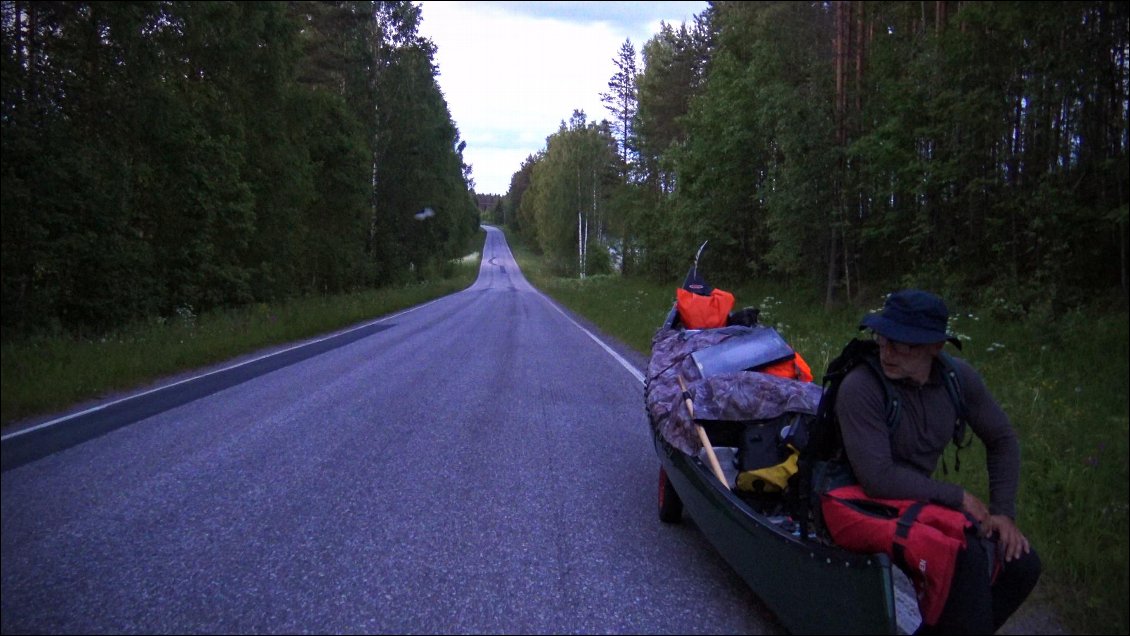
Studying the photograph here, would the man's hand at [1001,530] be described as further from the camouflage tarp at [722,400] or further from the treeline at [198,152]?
the treeline at [198,152]

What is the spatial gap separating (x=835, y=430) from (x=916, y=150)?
14031 mm

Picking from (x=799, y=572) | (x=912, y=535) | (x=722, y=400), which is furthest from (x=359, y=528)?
(x=912, y=535)

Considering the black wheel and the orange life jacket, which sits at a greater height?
the orange life jacket

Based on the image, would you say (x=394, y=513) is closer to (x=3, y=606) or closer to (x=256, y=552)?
(x=256, y=552)

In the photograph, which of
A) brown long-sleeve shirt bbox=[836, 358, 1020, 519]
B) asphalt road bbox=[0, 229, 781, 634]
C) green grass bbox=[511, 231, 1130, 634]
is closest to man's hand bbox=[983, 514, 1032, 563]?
brown long-sleeve shirt bbox=[836, 358, 1020, 519]

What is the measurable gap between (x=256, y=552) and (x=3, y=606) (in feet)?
3.93

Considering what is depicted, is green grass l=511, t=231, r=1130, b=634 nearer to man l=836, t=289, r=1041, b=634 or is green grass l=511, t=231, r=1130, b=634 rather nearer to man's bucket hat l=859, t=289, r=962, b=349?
man l=836, t=289, r=1041, b=634

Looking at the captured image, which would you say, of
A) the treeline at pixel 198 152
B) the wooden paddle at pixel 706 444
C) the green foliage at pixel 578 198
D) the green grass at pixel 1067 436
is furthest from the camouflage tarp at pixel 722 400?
the green foliage at pixel 578 198

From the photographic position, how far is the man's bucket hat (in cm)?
337

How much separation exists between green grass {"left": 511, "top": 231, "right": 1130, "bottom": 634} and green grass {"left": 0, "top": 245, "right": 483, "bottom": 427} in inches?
333

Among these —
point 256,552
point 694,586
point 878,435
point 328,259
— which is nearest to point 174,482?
point 256,552

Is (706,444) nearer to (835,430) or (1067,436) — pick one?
(835,430)

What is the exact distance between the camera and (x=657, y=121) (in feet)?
124

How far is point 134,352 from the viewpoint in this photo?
12703mm
